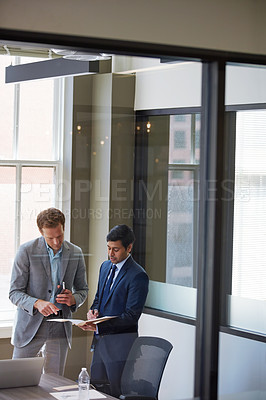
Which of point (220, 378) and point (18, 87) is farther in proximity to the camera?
point (18, 87)

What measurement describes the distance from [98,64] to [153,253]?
1295mm

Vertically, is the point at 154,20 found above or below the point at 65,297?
above

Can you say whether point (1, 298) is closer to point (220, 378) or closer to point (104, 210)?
point (104, 210)

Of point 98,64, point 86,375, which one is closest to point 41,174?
point 98,64

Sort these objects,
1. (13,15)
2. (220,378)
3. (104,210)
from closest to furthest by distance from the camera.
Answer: (13,15)
(220,378)
(104,210)

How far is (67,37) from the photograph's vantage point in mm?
3174

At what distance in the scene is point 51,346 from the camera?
445 centimetres

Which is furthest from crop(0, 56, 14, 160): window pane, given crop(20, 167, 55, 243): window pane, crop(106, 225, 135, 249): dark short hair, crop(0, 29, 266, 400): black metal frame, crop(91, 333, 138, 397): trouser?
crop(91, 333, 138, 397): trouser

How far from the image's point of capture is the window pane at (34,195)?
13.8 ft

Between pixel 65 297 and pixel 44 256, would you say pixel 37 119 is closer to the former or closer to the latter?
pixel 44 256

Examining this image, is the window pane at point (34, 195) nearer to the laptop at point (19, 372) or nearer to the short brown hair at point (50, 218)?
the short brown hair at point (50, 218)

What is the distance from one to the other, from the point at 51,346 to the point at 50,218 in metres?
0.87

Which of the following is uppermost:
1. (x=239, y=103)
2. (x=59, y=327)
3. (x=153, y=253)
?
(x=239, y=103)

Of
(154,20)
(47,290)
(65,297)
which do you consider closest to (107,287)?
(65,297)
